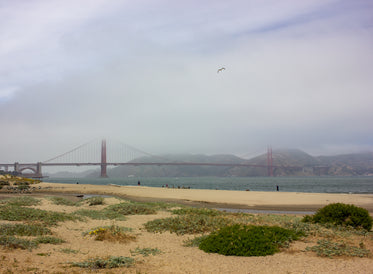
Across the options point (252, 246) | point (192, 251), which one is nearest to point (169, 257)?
point (192, 251)

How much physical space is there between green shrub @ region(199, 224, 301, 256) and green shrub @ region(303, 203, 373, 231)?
3.42 metres

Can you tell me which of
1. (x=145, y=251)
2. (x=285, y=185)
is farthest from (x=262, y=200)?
(x=285, y=185)

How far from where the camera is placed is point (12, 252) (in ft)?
27.8

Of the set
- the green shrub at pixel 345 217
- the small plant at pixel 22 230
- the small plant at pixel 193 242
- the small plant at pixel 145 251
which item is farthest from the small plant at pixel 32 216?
the green shrub at pixel 345 217

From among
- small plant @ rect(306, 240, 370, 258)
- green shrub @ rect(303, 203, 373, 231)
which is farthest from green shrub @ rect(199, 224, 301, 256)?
green shrub @ rect(303, 203, 373, 231)

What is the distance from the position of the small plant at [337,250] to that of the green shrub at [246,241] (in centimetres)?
103

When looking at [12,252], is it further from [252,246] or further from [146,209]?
[146,209]

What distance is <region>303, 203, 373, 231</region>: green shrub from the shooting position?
1293 cm

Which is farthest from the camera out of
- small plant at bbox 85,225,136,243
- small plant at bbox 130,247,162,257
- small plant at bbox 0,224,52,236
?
small plant at bbox 85,225,136,243

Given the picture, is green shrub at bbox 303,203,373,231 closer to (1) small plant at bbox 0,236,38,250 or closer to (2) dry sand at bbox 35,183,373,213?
(1) small plant at bbox 0,236,38,250

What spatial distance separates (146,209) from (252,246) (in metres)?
11.1

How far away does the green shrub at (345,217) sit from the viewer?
42.4ft

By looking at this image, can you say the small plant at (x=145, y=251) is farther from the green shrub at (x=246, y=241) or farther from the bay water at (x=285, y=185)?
the bay water at (x=285, y=185)

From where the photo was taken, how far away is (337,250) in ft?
30.5
